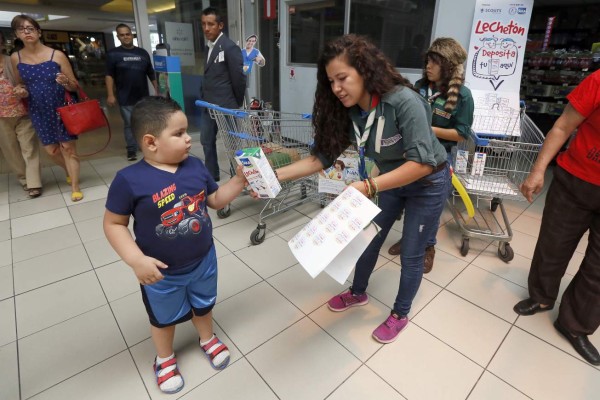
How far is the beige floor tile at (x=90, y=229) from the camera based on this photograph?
9.36 ft

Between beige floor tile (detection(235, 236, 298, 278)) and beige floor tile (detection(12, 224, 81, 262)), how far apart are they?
1450mm

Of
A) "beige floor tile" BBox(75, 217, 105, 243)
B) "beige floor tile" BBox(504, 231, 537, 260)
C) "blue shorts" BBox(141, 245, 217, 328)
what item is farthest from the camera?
"beige floor tile" BBox(75, 217, 105, 243)

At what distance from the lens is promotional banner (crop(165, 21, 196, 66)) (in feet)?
17.7

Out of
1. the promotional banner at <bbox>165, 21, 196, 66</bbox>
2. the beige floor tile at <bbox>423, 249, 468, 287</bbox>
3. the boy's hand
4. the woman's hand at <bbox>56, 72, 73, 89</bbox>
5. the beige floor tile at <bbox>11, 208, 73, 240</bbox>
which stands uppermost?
the promotional banner at <bbox>165, 21, 196, 66</bbox>

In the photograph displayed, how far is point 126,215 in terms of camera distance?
121cm

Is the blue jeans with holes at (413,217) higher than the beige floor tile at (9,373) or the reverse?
higher

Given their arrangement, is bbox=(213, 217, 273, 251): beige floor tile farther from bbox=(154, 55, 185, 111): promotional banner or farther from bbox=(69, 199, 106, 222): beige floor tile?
bbox=(154, 55, 185, 111): promotional banner

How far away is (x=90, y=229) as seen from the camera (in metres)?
2.99

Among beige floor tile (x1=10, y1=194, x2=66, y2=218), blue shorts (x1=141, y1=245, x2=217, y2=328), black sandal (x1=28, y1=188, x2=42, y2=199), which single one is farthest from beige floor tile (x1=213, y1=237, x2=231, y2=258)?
black sandal (x1=28, y1=188, x2=42, y2=199)

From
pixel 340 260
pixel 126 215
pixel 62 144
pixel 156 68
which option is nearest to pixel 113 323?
pixel 126 215

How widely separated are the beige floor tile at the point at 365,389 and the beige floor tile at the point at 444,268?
0.96 m

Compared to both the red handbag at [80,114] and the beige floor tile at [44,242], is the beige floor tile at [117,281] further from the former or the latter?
the red handbag at [80,114]

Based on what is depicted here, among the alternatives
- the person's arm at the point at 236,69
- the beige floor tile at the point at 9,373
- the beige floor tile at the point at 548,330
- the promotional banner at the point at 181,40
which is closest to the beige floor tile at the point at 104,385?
the beige floor tile at the point at 9,373

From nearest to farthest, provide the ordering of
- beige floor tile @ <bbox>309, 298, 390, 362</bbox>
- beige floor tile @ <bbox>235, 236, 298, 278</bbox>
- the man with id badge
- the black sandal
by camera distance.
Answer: beige floor tile @ <bbox>309, 298, 390, 362</bbox>, beige floor tile @ <bbox>235, 236, 298, 278</bbox>, the man with id badge, the black sandal
